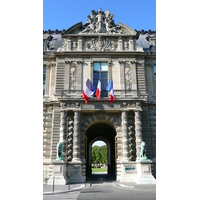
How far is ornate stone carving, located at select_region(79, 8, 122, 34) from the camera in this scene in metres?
22.8

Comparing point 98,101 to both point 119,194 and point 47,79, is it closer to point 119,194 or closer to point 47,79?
point 47,79

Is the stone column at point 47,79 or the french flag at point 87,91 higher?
the stone column at point 47,79

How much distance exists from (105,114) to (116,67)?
520 centimetres

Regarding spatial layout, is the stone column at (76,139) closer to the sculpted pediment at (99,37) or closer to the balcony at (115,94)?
the balcony at (115,94)

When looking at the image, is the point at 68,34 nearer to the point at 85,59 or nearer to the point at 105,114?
the point at 85,59

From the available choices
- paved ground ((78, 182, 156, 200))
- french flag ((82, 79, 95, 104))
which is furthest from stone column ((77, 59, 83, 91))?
paved ground ((78, 182, 156, 200))

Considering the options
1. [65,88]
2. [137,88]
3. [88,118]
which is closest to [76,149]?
[88,118]

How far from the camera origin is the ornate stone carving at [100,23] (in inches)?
896

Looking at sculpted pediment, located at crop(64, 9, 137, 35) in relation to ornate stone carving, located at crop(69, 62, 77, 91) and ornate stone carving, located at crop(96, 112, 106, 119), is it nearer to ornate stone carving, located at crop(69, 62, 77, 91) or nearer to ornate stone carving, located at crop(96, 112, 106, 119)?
ornate stone carving, located at crop(69, 62, 77, 91)

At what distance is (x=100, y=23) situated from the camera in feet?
75.3

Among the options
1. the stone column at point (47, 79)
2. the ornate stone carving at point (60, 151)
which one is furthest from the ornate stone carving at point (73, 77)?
the ornate stone carving at point (60, 151)

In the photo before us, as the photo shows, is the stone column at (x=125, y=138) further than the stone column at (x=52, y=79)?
No

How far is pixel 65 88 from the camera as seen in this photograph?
20688mm

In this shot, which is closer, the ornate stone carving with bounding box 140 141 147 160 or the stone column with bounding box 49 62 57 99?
the ornate stone carving with bounding box 140 141 147 160
